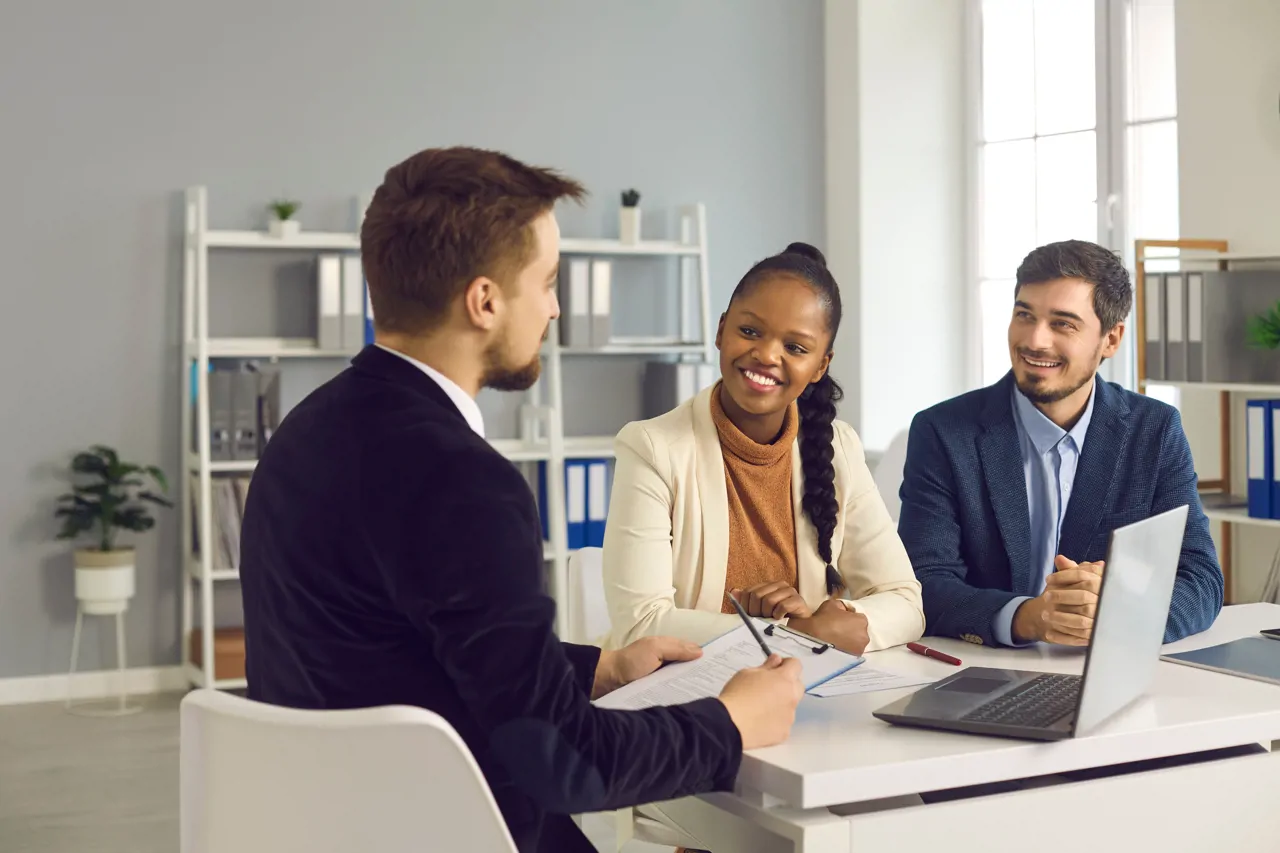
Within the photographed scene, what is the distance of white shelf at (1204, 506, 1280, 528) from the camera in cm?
378

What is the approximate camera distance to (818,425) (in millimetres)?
2213

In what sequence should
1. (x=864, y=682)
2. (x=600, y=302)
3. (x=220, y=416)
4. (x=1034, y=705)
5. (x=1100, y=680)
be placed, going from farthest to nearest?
(x=600, y=302) < (x=220, y=416) < (x=864, y=682) < (x=1034, y=705) < (x=1100, y=680)

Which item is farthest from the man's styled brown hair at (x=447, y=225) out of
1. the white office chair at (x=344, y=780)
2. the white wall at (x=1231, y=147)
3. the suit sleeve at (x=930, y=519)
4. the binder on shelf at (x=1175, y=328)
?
the white wall at (x=1231, y=147)

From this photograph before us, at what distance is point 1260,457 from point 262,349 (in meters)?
3.07

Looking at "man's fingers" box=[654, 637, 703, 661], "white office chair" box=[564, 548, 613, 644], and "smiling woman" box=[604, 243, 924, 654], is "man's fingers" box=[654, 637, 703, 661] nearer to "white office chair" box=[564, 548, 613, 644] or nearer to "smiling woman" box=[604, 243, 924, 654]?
"smiling woman" box=[604, 243, 924, 654]

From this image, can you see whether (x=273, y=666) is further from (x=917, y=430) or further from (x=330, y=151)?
(x=330, y=151)

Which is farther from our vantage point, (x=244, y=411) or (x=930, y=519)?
(x=244, y=411)

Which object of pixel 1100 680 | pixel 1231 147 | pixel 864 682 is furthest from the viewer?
pixel 1231 147

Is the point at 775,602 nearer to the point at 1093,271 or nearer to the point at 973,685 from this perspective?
the point at 973,685

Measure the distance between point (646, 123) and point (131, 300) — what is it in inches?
77.0

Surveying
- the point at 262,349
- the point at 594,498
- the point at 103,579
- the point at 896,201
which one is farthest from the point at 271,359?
the point at 896,201

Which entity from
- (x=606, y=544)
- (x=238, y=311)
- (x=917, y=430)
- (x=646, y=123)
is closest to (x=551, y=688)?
(x=606, y=544)

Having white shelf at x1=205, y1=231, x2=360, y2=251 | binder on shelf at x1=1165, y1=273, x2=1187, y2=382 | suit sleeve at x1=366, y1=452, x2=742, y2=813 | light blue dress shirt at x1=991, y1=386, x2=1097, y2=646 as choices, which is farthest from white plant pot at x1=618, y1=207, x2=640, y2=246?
suit sleeve at x1=366, y1=452, x2=742, y2=813

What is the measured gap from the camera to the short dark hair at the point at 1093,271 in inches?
93.4
